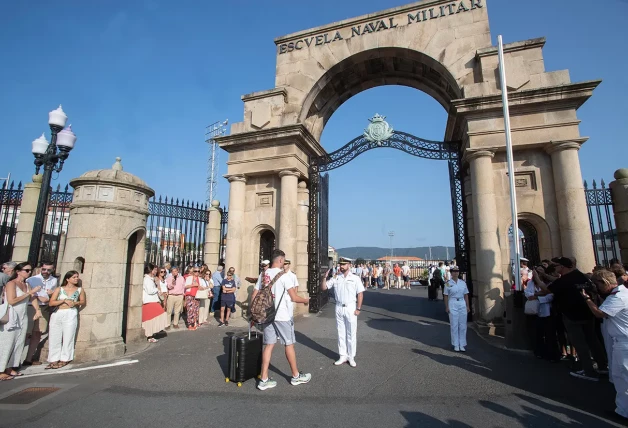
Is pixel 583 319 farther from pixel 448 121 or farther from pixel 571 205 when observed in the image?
pixel 448 121

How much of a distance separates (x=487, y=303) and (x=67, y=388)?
350 inches

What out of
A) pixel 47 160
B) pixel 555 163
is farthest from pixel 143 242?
pixel 555 163

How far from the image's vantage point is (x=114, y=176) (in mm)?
6977

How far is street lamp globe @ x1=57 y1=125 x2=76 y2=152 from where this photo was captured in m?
7.92

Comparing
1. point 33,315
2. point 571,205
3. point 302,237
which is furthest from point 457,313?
point 33,315

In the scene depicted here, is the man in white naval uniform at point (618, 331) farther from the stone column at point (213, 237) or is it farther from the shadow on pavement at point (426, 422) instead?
the stone column at point (213, 237)

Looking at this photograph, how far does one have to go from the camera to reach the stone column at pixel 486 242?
8.26 meters

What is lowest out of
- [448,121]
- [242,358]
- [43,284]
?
[242,358]

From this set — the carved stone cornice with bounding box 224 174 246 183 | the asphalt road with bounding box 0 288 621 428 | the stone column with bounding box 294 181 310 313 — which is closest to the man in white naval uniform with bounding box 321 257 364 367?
the asphalt road with bounding box 0 288 621 428

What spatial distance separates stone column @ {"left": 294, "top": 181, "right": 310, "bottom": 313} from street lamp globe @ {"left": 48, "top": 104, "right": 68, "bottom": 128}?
7244 mm

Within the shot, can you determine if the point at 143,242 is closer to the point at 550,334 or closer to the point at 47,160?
the point at 47,160

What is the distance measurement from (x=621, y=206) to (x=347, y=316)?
9377mm

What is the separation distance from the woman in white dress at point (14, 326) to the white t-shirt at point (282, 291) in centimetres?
408

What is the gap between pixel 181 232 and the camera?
41.7ft
